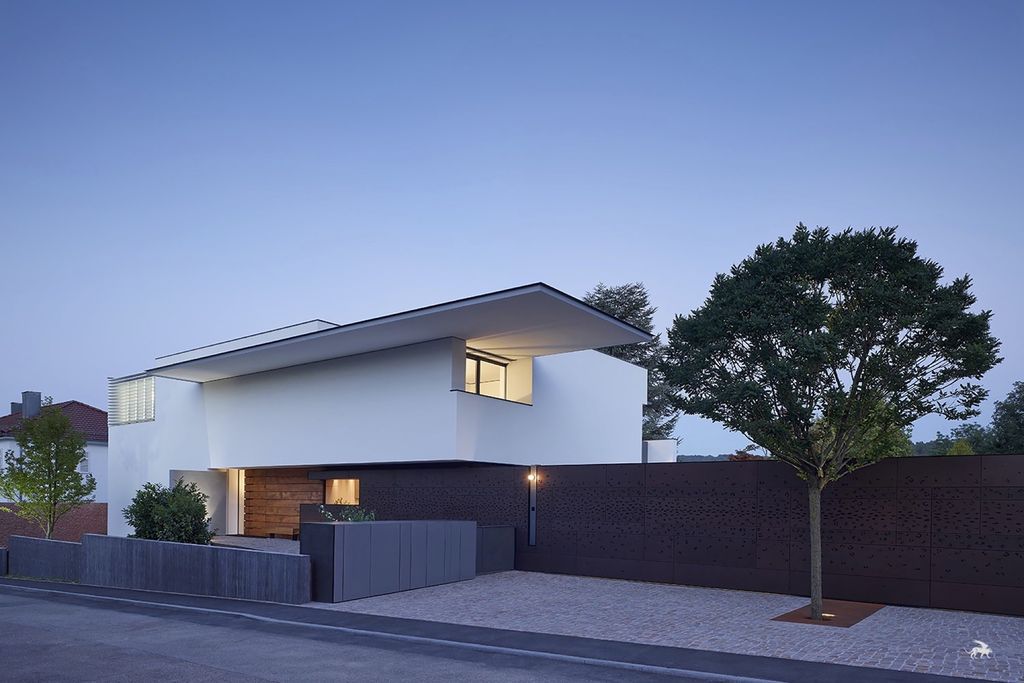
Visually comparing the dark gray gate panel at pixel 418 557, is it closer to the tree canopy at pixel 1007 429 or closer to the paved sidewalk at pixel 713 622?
the paved sidewalk at pixel 713 622

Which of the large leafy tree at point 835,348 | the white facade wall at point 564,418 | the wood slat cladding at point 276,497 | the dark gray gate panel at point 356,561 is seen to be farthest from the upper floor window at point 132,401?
the large leafy tree at point 835,348

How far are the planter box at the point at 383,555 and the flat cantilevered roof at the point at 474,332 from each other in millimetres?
5024

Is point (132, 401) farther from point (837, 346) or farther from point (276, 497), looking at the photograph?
point (837, 346)

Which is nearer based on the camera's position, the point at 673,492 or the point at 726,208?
the point at 673,492

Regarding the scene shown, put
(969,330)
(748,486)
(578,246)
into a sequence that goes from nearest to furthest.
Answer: (969,330) < (748,486) < (578,246)

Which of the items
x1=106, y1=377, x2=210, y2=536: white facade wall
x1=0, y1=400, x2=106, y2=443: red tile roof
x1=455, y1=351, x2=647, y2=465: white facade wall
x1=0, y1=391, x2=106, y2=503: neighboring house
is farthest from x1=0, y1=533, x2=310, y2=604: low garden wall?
x1=0, y1=400, x2=106, y2=443: red tile roof

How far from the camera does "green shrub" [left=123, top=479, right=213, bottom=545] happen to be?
20.5 meters

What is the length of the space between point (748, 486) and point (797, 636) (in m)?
5.65

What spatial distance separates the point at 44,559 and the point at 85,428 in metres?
27.2

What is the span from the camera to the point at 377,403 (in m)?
24.9

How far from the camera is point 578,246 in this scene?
80.4 metres

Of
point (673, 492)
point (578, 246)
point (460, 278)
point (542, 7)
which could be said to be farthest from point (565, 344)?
point (460, 278)

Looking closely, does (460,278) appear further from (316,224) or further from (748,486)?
(748,486)

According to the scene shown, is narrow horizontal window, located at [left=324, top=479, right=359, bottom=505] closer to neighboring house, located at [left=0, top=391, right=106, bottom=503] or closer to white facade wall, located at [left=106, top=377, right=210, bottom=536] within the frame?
white facade wall, located at [left=106, top=377, right=210, bottom=536]
